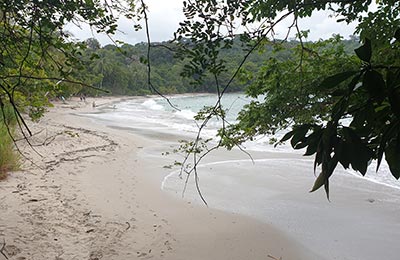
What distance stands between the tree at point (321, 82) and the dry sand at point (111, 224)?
62.0 inches

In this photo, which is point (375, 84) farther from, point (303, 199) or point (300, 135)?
point (303, 199)

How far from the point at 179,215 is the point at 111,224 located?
1222mm

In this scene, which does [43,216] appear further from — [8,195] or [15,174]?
[15,174]

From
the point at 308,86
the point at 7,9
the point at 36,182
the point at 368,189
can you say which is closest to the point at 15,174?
the point at 36,182

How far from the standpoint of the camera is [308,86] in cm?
354

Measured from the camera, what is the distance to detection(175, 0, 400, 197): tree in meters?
0.83

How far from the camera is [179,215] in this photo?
5.50 metres

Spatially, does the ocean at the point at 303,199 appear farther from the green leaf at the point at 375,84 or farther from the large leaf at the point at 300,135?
the green leaf at the point at 375,84

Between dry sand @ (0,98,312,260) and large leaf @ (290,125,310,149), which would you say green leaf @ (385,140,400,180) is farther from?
dry sand @ (0,98,312,260)

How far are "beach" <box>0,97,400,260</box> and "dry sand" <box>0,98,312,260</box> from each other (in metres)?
0.01

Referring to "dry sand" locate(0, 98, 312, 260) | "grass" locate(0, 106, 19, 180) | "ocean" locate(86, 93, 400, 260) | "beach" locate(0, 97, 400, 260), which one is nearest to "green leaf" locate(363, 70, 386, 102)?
"ocean" locate(86, 93, 400, 260)

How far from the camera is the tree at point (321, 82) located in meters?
0.83

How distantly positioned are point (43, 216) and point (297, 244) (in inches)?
137

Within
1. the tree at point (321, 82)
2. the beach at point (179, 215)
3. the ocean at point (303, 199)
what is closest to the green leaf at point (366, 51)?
the tree at point (321, 82)
